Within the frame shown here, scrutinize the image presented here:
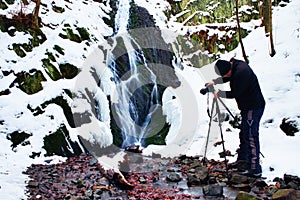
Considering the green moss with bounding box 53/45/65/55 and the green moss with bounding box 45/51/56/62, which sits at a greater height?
the green moss with bounding box 53/45/65/55

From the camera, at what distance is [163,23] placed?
47.3 ft

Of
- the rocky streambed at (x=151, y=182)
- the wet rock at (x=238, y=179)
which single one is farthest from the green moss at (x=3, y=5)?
the wet rock at (x=238, y=179)

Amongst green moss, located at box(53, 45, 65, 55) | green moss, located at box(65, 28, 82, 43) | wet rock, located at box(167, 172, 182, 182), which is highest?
green moss, located at box(65, 28, 82, 43)

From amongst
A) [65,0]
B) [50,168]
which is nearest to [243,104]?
[50,168]

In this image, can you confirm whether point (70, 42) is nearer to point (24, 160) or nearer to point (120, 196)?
point (24, 160)

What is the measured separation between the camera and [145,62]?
11914mm

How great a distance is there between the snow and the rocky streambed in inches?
11.4

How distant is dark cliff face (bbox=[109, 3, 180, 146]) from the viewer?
33.9 ft

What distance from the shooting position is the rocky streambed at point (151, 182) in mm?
4871

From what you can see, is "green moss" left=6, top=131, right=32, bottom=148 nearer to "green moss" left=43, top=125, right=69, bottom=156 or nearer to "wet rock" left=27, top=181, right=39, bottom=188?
"green moss" left=43, top=125, right=69, bottom=156

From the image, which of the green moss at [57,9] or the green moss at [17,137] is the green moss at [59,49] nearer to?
the green moss at [57,9]

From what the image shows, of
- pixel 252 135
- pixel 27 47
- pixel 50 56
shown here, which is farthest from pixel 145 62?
pixel 252 135

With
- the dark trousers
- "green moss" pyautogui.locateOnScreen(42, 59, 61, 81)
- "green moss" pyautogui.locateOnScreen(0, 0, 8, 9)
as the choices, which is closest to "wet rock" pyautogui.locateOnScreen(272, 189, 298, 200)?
the dark trousers

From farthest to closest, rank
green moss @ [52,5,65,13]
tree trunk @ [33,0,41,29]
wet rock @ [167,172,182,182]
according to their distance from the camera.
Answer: green moss @ [52,5,65,13] < tree trunk @ [33,0,41,29] < wet rock @ [167,172,182,182]
